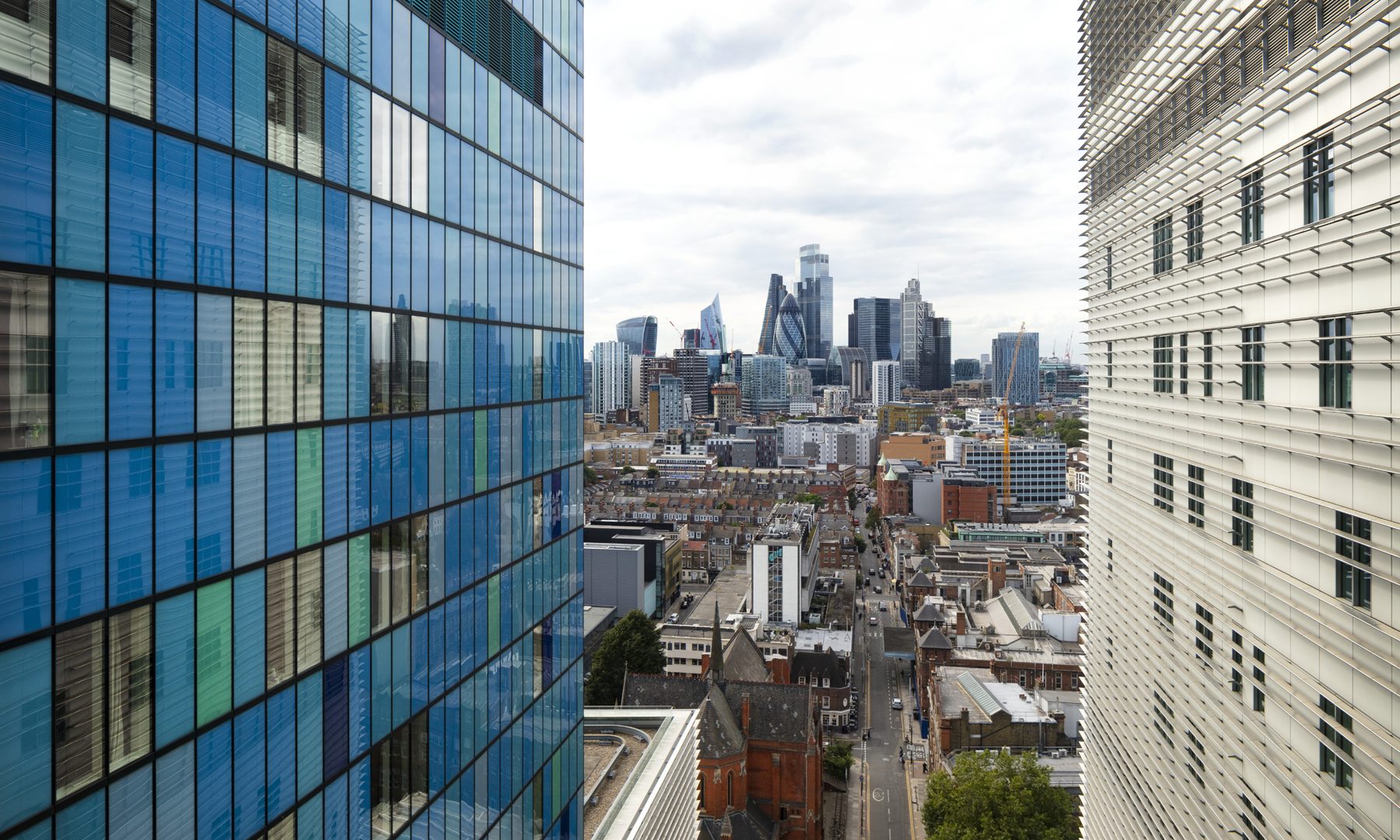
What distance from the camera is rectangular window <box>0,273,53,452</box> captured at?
10617 mm

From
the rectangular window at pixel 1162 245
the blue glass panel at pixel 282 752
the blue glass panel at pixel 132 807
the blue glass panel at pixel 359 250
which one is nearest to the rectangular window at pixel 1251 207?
the rectangular window at pixel 1162 245

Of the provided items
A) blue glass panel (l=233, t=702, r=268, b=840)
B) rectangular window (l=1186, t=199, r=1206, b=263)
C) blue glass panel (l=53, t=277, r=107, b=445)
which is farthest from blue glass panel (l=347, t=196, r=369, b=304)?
rectangular window (l=1186, t=199, r=1206, b=263)

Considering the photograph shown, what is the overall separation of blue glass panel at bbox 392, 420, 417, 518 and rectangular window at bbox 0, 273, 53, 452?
7810mm

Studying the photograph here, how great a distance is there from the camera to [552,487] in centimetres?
2798

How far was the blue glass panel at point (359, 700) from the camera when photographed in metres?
17.4

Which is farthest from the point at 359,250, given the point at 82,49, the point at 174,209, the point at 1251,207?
the point at 1251,207

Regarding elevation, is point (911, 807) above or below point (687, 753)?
below

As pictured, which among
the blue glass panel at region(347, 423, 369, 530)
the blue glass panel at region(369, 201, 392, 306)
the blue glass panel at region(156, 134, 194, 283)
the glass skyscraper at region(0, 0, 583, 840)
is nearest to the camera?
the glass skyscraper at region(0, 0, 583, 840)

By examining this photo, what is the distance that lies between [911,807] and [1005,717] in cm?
1043

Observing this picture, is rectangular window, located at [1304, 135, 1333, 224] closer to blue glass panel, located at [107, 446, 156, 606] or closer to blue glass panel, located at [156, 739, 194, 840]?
blue glass panel, located at [107, 446, 156, 606]

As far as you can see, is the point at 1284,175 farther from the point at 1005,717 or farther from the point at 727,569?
the point at 727,569

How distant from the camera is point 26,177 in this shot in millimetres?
10727

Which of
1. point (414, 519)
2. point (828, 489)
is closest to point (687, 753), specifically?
point (414, 519)

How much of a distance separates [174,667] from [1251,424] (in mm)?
25597
